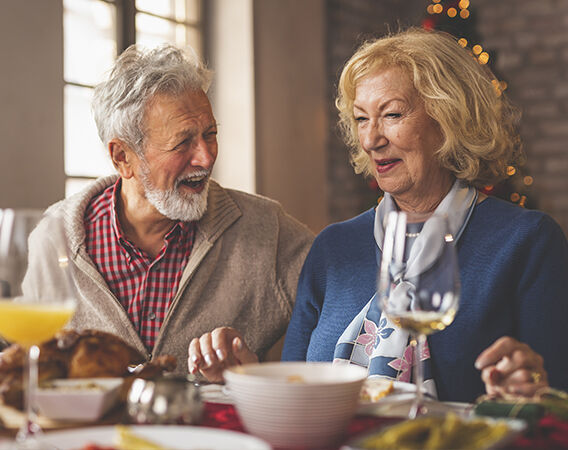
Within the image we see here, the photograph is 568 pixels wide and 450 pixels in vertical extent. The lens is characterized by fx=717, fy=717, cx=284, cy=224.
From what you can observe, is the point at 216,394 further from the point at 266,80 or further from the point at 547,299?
the point at 266,80

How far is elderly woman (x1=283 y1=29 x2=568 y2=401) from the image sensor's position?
1438mm

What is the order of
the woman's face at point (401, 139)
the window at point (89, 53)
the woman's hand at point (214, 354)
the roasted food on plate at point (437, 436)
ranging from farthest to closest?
the window at point (89, 53), the woman's face at point (401, 139), the woman's hand at point (214, 354), the roasted food on plate at point (437, 436)

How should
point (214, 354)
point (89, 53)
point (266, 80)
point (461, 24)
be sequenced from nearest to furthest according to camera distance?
1. point (214, 354)
2. point (89, 53)
3. point (461, 24)
4. point (266, 80)

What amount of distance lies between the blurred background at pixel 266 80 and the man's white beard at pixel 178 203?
0.48 meters

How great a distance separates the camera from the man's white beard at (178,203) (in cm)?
187

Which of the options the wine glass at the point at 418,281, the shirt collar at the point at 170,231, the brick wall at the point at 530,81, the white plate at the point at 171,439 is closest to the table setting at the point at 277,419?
the white plate at the point at 171,439

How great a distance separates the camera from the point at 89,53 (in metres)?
3.41

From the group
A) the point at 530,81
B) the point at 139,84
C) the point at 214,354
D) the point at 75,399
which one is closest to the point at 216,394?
the point at 214,354

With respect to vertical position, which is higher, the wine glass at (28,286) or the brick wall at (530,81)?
the brick wall at (530,81)

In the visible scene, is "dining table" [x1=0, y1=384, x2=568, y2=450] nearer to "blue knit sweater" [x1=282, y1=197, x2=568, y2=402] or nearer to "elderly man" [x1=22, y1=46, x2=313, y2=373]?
"blue knit sweater" [x1=282, y1=197, x2=568, y2=402]

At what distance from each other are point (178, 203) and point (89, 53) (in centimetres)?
184

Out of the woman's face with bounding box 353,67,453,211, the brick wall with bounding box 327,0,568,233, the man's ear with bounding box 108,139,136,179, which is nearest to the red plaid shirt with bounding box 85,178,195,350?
the man's ear with bounding box 108,139,136,179

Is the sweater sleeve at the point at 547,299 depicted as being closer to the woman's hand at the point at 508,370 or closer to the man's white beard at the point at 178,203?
the woman's hand at the point at 508,370

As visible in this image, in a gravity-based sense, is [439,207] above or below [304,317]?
above
